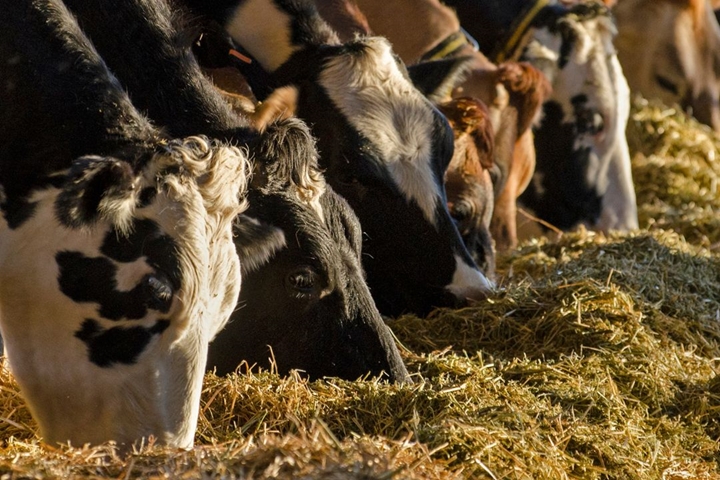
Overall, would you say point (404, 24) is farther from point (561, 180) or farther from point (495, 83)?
point (561, 180)

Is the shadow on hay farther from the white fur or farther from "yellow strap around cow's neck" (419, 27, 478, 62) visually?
the white fur

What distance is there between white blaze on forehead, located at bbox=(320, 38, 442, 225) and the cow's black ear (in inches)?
53.0

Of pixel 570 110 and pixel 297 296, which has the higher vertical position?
pixel 297 296

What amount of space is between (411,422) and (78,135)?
→ 1.35 meters

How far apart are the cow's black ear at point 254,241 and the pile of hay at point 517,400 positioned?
402 millimetres

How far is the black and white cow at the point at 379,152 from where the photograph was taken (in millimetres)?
5500

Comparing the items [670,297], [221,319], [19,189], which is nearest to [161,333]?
[221,319]

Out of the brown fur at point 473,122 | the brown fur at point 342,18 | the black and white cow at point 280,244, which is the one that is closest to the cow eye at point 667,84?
the brown fur at point 473,122

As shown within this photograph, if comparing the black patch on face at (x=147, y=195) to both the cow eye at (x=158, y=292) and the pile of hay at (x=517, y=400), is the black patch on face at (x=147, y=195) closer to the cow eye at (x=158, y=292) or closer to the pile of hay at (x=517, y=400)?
the cow eye at (x=158, y=292)

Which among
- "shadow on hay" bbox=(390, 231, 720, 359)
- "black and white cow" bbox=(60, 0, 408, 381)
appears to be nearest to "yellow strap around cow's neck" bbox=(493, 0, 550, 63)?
"shadow on hay" bbox=(390, 231, 720, 359)

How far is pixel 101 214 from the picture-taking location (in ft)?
11.4

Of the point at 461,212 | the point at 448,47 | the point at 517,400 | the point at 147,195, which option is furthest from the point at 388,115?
the point at 448,47

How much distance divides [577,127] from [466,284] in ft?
11.3

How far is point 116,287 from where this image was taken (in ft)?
11.5
